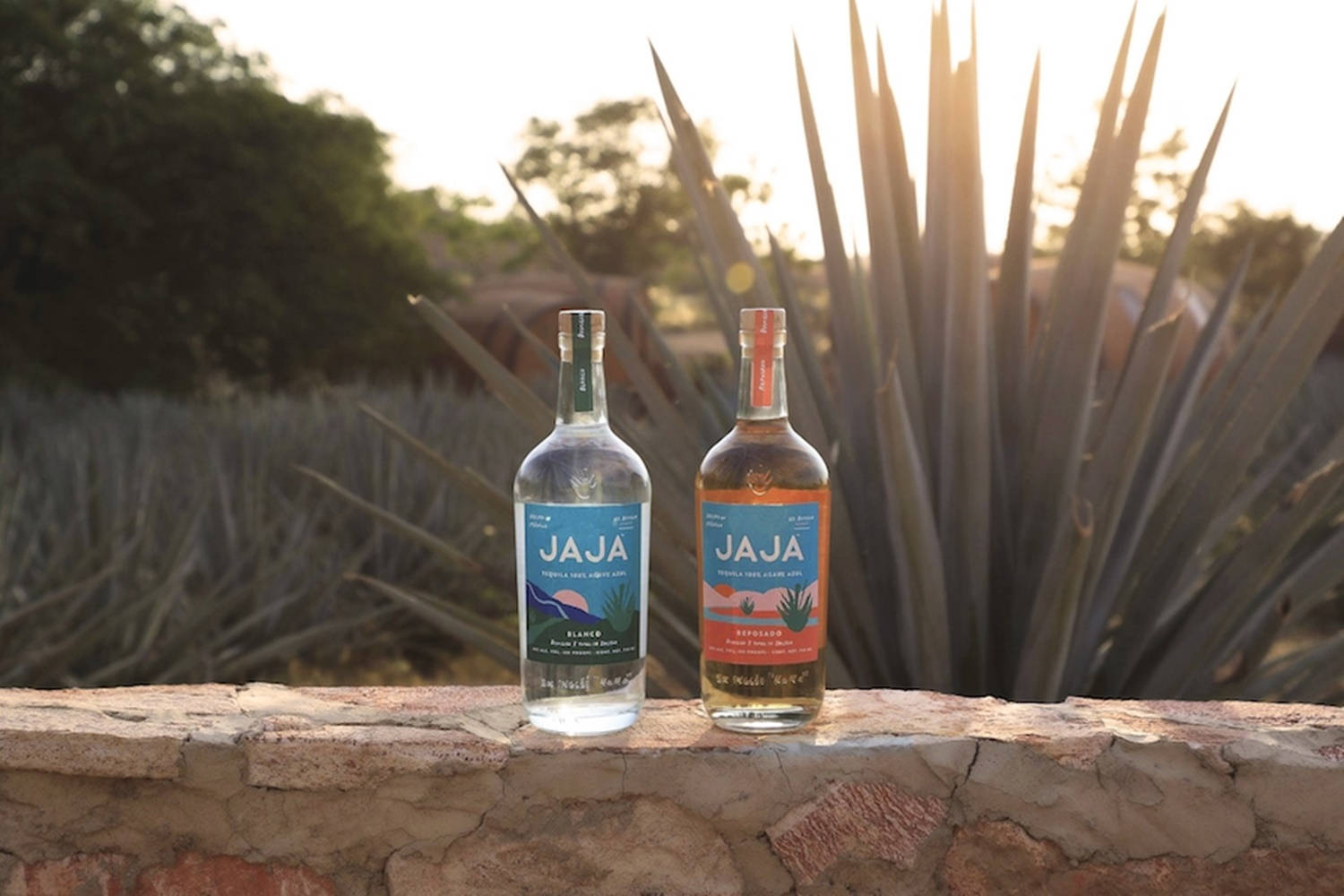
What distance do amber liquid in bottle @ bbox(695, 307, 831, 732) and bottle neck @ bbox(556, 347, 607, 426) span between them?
0.13 m

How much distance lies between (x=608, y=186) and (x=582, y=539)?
3982 cm

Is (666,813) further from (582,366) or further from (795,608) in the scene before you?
(582,366)

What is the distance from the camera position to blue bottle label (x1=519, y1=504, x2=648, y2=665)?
4.32 feet

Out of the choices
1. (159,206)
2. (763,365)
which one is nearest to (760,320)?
(763,365)

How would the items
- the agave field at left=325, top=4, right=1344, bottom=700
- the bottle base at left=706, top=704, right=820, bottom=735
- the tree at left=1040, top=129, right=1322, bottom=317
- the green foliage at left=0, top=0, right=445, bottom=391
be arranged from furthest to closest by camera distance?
the tree at left=1040, top=129, right=1322, bottom=317 < the green foliage at left=0, top=0, right=445, bottom=391 < the agave field at left=325, top=4, right=1344, bottom=700 < the bottle base at left=706, top=704, right=820, bottom=735

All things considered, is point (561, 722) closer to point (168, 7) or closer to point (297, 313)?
point (297, 313)

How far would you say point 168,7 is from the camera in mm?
13281

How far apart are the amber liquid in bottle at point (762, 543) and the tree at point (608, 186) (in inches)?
1411

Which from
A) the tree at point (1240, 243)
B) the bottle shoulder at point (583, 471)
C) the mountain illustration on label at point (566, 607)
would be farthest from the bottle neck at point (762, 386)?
the tree at point (1240, 243)

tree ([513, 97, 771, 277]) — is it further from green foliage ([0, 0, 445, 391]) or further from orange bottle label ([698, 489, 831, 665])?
orange bottle label ([698, 489, 831, 665])

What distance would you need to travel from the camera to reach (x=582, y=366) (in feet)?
4.26

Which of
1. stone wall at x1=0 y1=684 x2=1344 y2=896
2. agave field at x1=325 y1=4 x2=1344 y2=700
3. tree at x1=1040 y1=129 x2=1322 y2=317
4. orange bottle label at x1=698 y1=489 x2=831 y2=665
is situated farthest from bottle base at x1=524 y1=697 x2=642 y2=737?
tree at x1=1040 y1=129 x2=1322 y2=317

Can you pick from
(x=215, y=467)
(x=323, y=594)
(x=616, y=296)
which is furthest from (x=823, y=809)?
(x=616, y=296)

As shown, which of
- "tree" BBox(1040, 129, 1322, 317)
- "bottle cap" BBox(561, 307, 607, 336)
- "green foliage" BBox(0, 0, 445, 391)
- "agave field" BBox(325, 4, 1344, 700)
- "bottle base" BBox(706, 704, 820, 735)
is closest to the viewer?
"bottle cap" BBox(561, 307, 607, 336)
